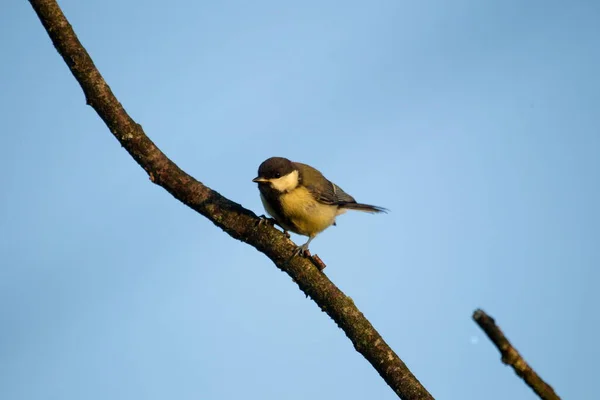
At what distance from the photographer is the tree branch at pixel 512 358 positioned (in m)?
2.29

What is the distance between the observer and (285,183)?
6.36 m

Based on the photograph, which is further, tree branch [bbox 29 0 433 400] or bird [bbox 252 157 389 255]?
bird [bbox 252 157 389 255]

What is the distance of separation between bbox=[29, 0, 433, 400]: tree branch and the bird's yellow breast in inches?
54.4

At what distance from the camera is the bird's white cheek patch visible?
20.6ft

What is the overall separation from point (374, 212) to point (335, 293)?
3.42m

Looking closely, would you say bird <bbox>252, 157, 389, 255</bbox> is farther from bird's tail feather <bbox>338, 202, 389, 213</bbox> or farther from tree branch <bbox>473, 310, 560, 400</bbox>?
tree branch <bbox>473, 310, 560, 400</bbox>

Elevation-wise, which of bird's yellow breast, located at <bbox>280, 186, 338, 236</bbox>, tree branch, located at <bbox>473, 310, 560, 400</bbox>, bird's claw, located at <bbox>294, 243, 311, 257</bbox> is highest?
bird's yellow breast, located at <bbox>280, 186, 338, 236</bbox>

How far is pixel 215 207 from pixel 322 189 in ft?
7.78

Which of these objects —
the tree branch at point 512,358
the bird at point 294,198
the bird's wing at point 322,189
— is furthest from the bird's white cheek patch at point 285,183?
the tree branch at point 512,358

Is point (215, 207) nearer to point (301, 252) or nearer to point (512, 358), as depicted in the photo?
point (301, 252)

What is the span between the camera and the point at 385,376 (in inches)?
157

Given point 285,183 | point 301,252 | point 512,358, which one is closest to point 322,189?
point 285,183

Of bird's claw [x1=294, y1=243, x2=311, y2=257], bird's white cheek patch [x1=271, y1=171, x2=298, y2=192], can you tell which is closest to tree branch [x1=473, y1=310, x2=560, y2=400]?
bird's claw [x1=294, y1=243, x2=311, y2=257]

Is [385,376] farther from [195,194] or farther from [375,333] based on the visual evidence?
[195,194]
